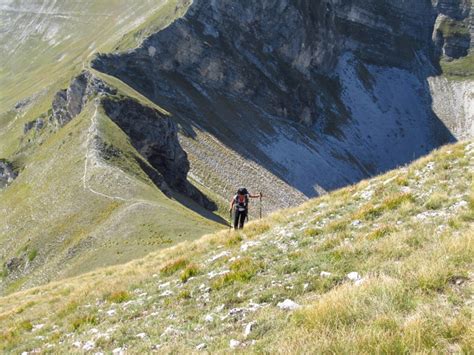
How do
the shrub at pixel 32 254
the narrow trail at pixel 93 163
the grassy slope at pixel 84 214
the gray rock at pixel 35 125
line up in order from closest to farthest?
the grassy slope at pixel 84 214 < the shrub at pixel 32 254 < the narrow trail at pixel 93 163 < the gray rock at pixel 35 125

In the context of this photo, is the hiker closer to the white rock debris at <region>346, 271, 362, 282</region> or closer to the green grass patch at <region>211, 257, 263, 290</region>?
the green grass patch at <region>211, 257, 263, 290</region>

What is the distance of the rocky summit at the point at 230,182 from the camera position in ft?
29.9

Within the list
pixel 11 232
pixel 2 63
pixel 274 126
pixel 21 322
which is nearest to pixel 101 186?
pixel 11 232

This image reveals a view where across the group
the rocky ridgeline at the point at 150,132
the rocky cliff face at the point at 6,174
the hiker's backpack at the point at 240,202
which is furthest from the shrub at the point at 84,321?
the rocky cliff face at the point at 6,174

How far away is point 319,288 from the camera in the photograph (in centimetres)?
972

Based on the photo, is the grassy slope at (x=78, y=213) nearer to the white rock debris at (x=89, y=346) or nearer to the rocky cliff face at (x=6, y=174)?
the rocky cliff face at (x=6, y=174)

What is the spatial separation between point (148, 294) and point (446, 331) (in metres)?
9.47

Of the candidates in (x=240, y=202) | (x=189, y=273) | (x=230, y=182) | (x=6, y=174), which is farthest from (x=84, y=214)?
(x=230, y=182)

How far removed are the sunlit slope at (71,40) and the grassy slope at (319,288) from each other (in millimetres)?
112176

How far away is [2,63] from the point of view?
635ft

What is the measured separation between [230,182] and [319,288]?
80597mm

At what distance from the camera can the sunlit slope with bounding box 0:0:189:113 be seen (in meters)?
138

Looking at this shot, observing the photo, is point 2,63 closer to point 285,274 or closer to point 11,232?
point 11,232

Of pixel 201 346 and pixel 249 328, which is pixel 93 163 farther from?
pixel 249 328
